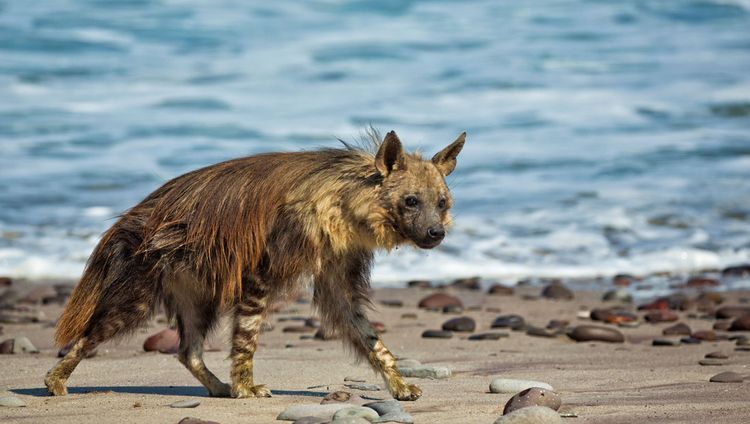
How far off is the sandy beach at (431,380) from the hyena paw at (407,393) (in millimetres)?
77

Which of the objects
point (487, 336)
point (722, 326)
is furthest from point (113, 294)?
point (722, 326)

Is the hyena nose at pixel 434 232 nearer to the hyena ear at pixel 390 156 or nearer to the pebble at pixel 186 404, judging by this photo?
the hyena ear at pixel 390 156

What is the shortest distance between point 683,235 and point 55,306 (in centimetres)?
741

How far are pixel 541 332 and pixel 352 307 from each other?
9.58 feet

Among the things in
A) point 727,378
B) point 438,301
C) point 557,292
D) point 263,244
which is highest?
point 263,244

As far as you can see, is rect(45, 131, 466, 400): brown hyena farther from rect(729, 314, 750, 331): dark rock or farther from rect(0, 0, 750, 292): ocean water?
rect(0, 0, 750, 292): ocean water

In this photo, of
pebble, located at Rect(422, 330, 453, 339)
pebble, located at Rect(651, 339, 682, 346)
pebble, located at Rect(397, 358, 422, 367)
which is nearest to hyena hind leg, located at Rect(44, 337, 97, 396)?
pebble, located at Rect(397, 358, 422, 367)

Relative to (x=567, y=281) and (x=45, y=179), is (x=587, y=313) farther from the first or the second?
(x=45, y=179)

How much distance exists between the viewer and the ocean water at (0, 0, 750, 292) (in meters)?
14.3

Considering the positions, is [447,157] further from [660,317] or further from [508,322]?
[660,317]

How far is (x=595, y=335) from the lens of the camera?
359 inches

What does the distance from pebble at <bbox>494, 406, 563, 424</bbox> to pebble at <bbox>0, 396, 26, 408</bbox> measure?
103 inches

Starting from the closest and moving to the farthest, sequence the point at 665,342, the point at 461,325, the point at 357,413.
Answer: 1. the point at 357,413
2. the point at 665,342
3. the point at 461,325

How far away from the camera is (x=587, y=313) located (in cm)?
1066
